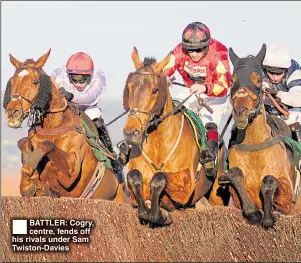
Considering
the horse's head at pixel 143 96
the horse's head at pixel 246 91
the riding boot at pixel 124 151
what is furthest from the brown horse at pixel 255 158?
the riding boot at pixel 124 151

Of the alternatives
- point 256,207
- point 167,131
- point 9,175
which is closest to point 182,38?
point 167,131

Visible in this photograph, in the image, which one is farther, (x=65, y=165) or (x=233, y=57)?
(x=65, y=165)

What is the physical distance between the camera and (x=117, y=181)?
45.6 feet

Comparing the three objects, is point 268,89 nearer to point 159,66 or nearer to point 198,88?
point 198,88

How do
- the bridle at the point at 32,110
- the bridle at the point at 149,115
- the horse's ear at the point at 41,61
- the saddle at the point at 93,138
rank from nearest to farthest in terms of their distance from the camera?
the bridle at the point at 149,115, the bridle at the point at 32,110, the horse's ear at the point at 41,61, the saddle at the point at 93,138

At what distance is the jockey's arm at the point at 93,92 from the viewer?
1357cm

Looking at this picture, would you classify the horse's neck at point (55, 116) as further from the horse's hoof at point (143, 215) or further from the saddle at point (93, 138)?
the horse's hoof at point (143, 215)

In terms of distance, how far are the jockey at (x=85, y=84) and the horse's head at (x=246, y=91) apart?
3.04 meters

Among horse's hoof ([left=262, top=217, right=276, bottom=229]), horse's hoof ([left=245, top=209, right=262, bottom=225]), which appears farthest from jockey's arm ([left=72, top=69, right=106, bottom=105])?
horse's hoof ([left=262, top=217, right=276, bottom=229])

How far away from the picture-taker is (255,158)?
36.3 ft

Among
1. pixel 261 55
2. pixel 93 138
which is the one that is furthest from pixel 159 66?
pixel 93 138

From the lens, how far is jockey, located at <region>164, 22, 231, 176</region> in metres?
12.0

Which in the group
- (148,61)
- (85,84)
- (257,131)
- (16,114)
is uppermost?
(148,61)

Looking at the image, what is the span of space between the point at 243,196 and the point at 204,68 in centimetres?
196
